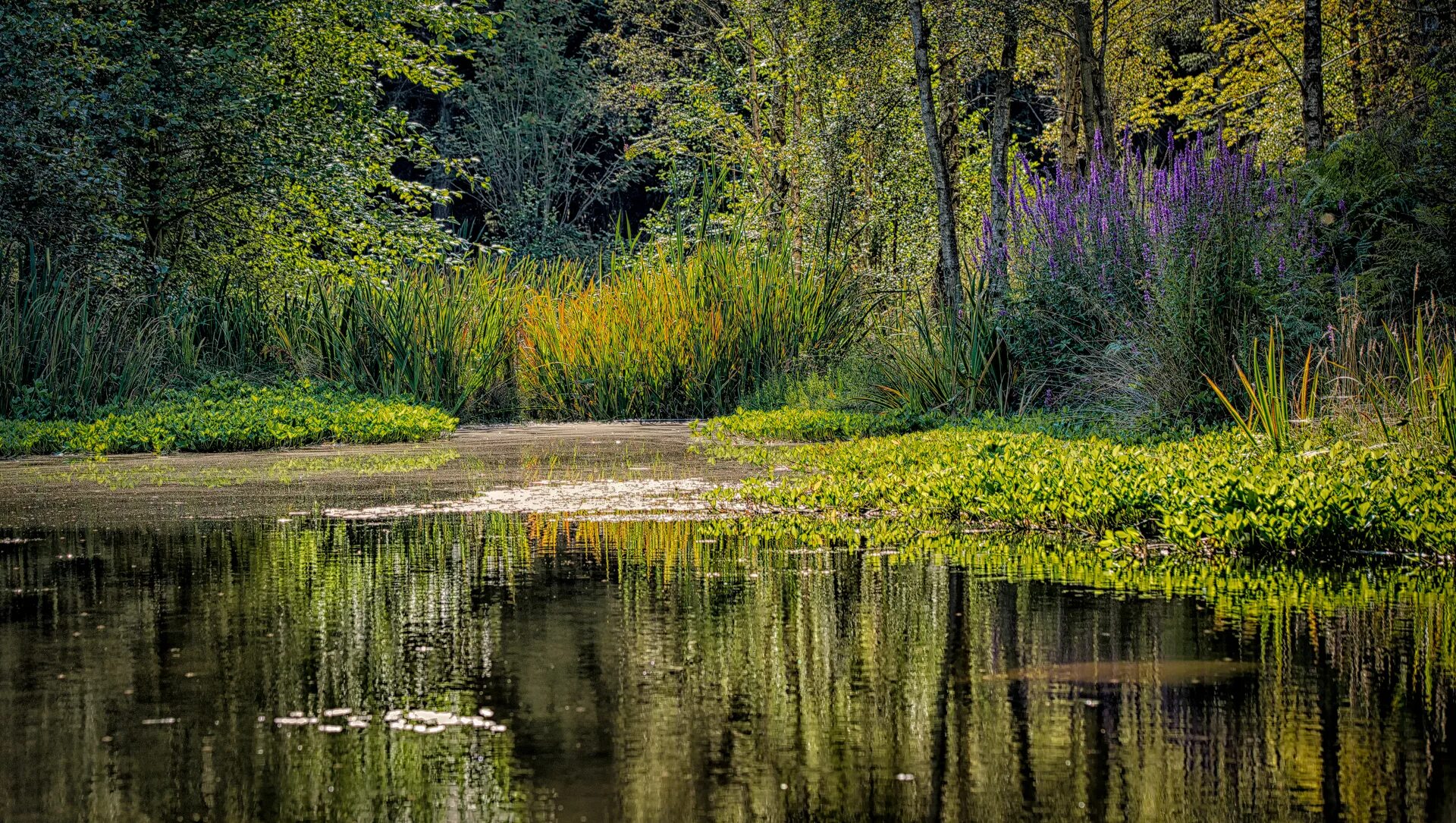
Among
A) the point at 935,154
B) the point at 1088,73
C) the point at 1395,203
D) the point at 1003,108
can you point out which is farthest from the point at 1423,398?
the point at 1003,108

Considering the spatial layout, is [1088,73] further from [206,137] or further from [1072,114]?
[206,137]

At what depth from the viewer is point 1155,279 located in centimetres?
1196

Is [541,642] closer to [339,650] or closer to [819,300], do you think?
[339,650]

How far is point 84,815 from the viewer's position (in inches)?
116

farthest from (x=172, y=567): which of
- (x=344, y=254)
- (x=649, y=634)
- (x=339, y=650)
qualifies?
(x=344, y=254)

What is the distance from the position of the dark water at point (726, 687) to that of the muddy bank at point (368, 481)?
1.83m

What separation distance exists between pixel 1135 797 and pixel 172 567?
14.6 ft

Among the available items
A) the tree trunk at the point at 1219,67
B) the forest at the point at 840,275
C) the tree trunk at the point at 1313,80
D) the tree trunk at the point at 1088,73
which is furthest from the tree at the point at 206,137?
the tree trunk at the point at 1219,67

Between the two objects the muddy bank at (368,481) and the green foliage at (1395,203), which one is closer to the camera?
the muddy bank at (368,481)

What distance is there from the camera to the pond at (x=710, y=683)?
307 centimetres

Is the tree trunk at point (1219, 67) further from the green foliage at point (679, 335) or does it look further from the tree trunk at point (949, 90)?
the green foliage at point (679, 335)

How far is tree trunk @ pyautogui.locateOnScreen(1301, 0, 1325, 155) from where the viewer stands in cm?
1652

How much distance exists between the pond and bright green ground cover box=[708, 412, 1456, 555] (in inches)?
12.9

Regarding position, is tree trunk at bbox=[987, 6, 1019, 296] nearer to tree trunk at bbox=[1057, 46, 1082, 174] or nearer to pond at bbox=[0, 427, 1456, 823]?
tree trunk at bbox=[1057, 46, 1082, 174]
